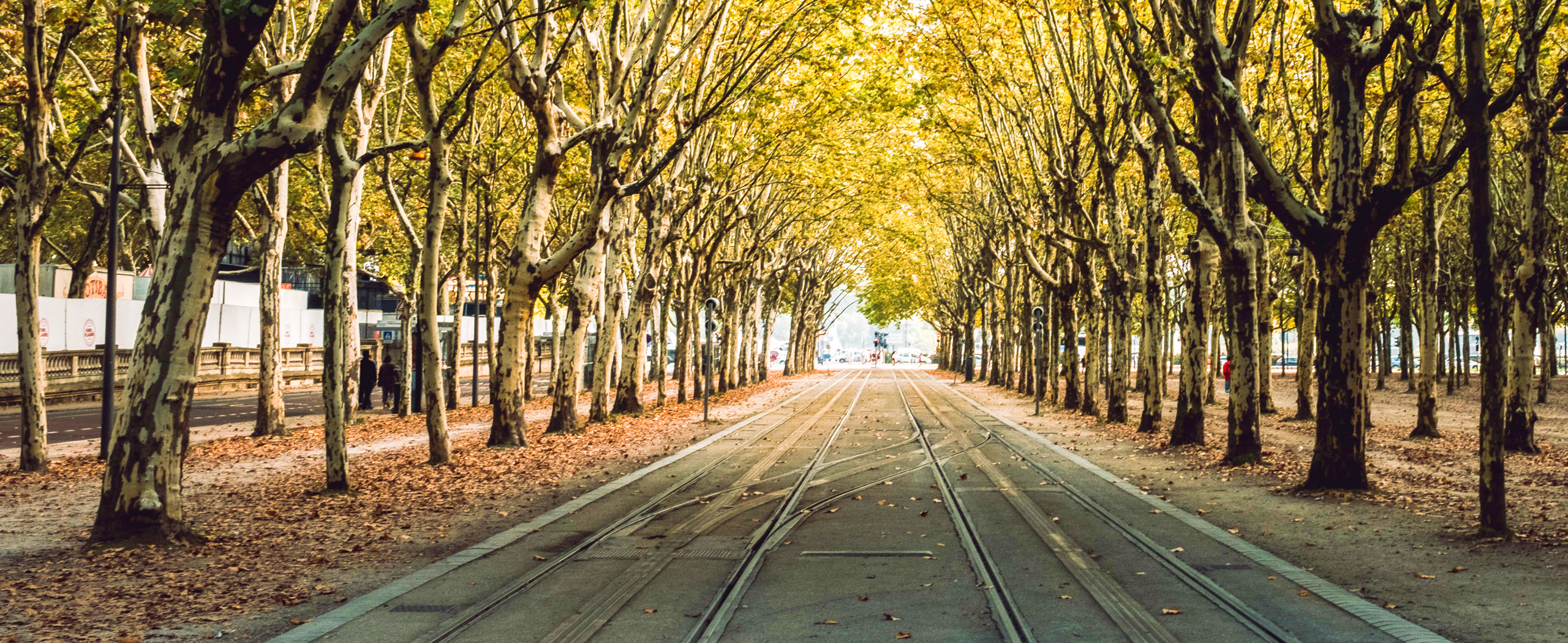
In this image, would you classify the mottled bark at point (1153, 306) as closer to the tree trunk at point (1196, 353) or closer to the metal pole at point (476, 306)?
Answer: the tree trunk at point (1196, 353)

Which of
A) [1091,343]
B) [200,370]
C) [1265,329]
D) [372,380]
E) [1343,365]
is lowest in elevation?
[372,380]

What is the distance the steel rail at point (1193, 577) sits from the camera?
5953mm

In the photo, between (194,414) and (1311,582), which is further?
(194,414)

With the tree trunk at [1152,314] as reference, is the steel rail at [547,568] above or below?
below

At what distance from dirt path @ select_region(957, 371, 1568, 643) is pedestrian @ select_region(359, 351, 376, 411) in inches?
738

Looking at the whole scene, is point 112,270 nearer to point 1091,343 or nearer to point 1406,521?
point 1406,521

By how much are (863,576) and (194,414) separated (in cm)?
2316

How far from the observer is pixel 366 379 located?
99.9ft

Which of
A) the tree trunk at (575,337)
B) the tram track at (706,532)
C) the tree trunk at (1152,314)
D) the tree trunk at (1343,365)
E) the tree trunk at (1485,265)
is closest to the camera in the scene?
the tram track at (706,532)

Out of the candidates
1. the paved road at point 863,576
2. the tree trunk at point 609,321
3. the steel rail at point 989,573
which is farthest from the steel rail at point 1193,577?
the tree trunk at point 609,321

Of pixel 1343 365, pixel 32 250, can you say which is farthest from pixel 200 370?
pixel 1343 365

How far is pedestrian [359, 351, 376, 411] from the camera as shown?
99.1 ft

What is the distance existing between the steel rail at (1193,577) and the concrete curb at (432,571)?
15.3 feet

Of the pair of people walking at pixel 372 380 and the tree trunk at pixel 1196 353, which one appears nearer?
the tree trunk at pixel 1196 353
